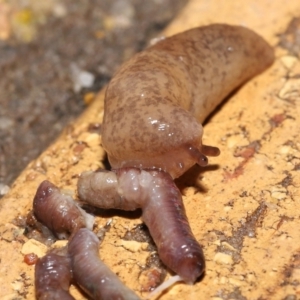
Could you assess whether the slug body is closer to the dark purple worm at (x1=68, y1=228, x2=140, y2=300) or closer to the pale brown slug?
the pale brown slug

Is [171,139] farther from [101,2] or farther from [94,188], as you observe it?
[101,2]

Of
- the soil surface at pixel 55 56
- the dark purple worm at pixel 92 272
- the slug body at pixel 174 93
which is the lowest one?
the soil surface at pixel 55 56

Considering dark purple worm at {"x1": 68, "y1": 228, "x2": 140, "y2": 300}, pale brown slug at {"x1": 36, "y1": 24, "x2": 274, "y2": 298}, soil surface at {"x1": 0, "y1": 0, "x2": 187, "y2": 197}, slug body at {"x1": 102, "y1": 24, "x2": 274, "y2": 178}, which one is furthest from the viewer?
soil surface at {"x1": 0, "y1": 0, "x2": 187, "y2": 197}

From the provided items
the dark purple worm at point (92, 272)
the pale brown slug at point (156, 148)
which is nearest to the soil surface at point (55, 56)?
the pale brown slug at point (156, 148)

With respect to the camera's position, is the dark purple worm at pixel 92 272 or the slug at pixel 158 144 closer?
the dark purple worm at pixel 92 272

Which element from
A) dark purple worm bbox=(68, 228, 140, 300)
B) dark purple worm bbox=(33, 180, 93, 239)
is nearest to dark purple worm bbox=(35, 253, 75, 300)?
dark purple worm bbox=(68, 228, 140, 300)

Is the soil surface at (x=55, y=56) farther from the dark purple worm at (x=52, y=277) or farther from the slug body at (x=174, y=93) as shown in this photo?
the dark purple worm at (x=52, y=277)
